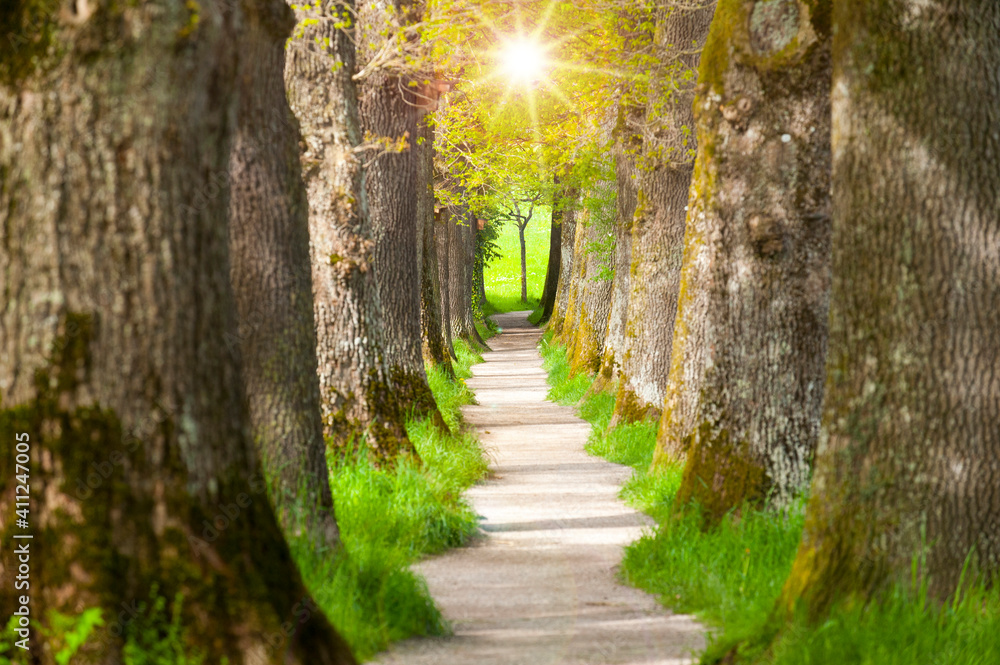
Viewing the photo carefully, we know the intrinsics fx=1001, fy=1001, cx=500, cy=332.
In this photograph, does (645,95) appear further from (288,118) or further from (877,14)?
(877,14)

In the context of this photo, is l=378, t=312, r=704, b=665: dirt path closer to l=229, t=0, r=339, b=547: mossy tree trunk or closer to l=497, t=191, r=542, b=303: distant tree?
l=229, t=0, r=339, b=547: mossy tree trunk

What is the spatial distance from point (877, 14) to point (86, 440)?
3754 millimetres

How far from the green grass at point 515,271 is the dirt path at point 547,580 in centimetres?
4991

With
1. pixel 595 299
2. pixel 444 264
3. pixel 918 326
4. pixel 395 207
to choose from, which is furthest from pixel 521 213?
pixel 918 326

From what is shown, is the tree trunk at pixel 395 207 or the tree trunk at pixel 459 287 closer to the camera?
the tree trunk at pixel 395 207

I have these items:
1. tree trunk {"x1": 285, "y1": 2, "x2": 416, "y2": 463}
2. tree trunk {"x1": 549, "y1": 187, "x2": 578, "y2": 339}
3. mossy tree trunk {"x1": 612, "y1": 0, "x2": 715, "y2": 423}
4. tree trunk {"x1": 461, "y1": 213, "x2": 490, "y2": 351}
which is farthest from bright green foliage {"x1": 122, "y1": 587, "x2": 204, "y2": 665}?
tree trunk {"x1": 549, "y1": 187, "x2": 578, "y2": 339}

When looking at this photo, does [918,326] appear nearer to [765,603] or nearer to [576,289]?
[765,603]

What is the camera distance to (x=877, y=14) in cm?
451

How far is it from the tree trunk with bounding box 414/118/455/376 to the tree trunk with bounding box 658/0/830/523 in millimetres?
10371

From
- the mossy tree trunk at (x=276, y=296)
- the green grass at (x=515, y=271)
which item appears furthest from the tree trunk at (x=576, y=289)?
the green grass at (x=515, y=271)

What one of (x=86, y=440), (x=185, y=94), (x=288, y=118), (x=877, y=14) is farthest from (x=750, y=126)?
(x=86, y=440)

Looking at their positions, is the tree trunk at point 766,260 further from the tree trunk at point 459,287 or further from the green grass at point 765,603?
the tree trunk at point 459,287

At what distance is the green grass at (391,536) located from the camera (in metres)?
5.09

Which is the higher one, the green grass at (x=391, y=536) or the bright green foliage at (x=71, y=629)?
the bright green foliage at (x=71, y=629)
